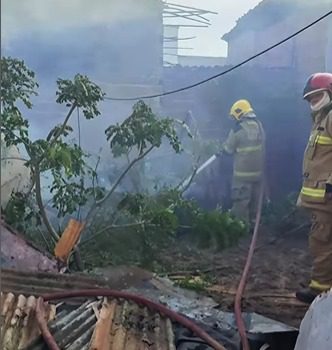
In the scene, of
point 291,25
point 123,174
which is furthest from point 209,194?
point 291,25

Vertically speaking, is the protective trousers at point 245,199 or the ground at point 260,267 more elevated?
the protective trousers at point 245,199

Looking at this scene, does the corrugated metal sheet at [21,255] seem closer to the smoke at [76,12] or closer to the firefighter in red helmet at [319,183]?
the smoke at [76,12]

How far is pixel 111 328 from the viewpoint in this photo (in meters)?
2.08

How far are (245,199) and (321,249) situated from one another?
37 centimetres

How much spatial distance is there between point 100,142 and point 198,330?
844mm

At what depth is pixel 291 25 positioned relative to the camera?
2.45m

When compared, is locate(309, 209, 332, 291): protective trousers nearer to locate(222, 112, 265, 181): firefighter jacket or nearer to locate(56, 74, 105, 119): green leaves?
locate(222, 112, 265, 181): firefighter jacket

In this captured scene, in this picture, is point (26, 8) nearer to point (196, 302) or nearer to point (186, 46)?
point (186, 46)

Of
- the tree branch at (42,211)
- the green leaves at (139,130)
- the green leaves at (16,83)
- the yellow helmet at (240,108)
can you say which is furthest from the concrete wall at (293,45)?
the tree branch at (42,211)

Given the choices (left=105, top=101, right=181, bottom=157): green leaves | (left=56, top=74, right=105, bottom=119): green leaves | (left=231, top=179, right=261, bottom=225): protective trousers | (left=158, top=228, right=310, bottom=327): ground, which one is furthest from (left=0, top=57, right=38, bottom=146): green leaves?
(left=231, top=179, right=261, bottom=225): protective trousers

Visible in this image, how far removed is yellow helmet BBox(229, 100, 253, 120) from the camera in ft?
8.20

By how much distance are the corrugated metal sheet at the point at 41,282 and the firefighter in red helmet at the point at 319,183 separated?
33.2 inches

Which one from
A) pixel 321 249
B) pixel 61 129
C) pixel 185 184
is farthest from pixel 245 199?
pixel 61 129

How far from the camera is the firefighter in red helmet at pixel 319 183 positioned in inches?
95.9
